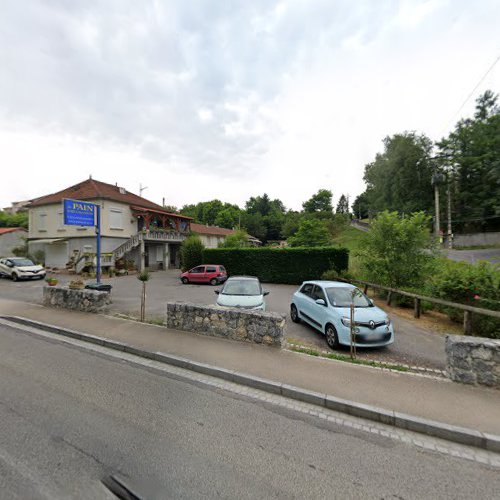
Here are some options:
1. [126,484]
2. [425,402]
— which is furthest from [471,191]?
[126,484]

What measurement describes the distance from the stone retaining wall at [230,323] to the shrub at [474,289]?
5870mm

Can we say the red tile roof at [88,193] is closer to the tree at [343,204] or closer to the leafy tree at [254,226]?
the leafy tree at [254,226]

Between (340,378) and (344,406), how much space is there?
2.42 feet

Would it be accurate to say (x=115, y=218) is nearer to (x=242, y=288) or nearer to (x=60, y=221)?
(x=60, y=221)

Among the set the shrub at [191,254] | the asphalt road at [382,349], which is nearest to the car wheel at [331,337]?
the asphalt road at [382,349]

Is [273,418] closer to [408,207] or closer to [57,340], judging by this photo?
[57,340]

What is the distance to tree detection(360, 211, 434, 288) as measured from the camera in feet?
36.5

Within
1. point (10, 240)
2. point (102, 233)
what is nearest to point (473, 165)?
point (102, 233)

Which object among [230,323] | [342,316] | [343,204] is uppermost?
[343,204]

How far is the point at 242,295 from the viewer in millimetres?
8062

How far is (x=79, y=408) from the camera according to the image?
351cm

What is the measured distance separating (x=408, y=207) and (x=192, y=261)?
32636mm

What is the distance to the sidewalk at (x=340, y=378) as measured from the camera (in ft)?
11.6

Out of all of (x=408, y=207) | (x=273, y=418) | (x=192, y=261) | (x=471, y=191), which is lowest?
(x=273, y=418)
